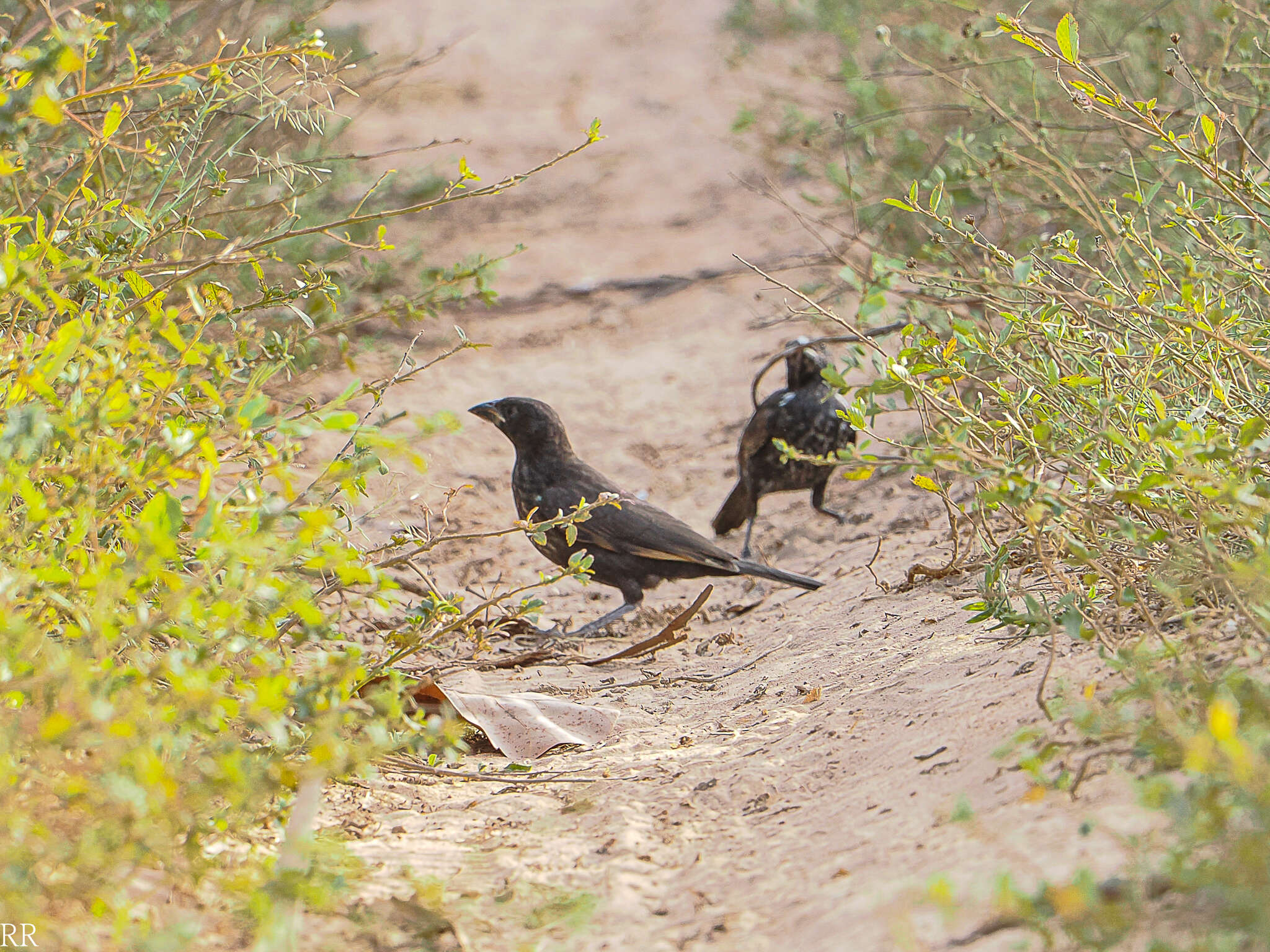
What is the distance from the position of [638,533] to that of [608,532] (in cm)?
13

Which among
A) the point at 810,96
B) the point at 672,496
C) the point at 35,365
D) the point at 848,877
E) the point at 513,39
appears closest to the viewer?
the point at 848,877

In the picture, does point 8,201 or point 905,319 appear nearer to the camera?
point 8,201

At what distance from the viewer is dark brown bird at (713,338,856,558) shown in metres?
5.79

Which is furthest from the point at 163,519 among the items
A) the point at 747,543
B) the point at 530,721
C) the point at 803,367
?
the point at 803,367

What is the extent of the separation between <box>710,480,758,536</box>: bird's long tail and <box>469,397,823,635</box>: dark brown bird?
0.93 metres

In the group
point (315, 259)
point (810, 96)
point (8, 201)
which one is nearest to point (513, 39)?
point (810, 96)

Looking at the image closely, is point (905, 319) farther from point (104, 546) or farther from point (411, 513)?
point (104, 546)

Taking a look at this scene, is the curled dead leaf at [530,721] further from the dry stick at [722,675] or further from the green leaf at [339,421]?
the green leaf at [339,421]

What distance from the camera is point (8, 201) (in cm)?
381

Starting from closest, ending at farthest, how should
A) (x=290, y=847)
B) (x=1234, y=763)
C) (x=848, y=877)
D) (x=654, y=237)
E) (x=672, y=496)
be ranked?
(x=1234, y=763)
(x=290, y=847)
(x=848, y=877)
(x=672, y=496)
(x=654, y=237)

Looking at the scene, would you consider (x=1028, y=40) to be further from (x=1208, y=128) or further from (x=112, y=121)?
(x=112, y=121)

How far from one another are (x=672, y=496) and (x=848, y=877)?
454 cm

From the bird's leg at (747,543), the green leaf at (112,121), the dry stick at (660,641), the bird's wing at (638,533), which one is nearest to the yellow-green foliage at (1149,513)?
the dry stick at (660,641)

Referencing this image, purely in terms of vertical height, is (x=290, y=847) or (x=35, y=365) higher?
(x=35, y=365)
